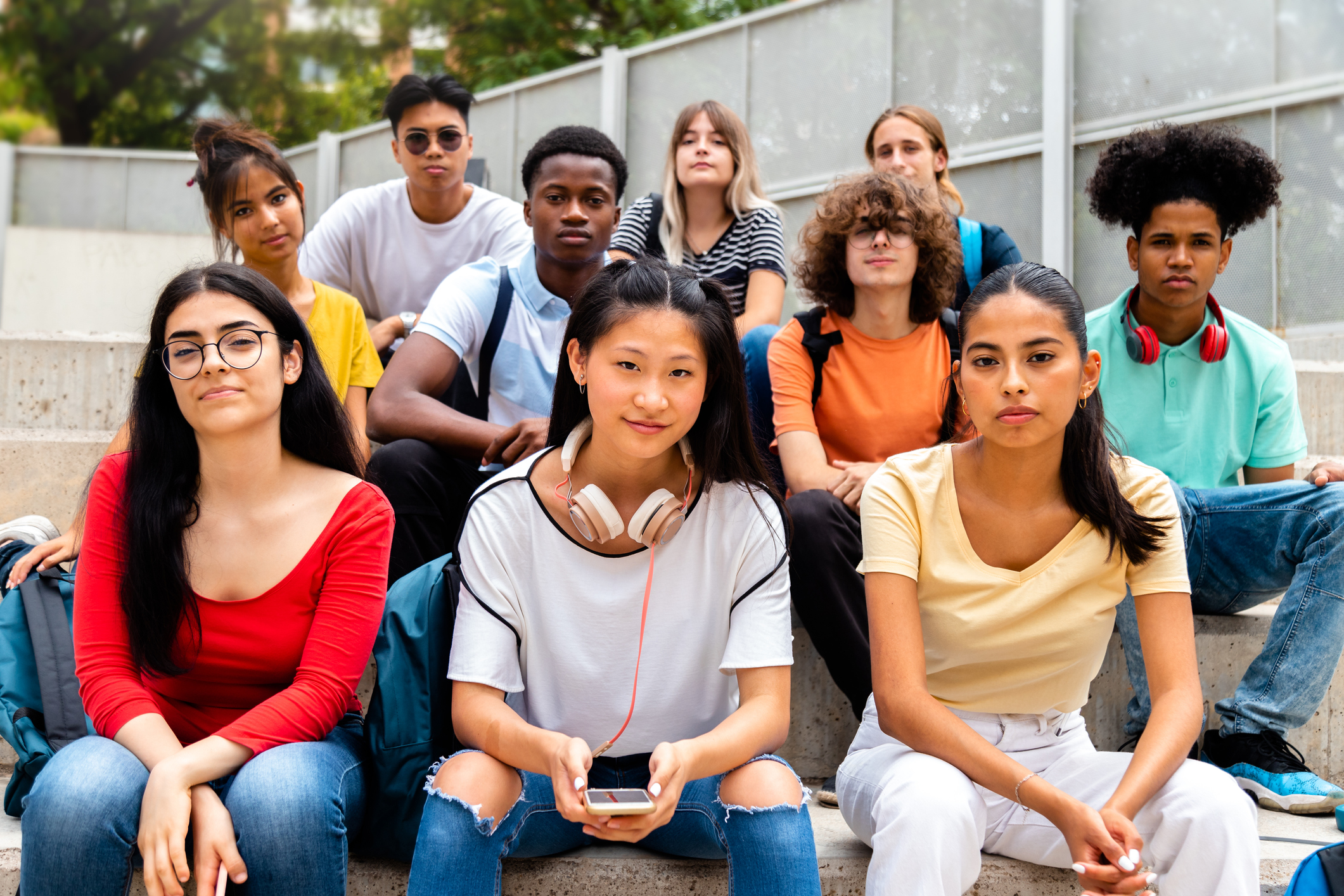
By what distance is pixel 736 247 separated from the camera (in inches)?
151

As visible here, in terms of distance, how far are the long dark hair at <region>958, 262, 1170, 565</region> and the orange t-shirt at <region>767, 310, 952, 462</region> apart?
75 cm

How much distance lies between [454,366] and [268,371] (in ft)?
3.40

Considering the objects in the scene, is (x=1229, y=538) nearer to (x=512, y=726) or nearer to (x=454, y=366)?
(x=512, y=726)

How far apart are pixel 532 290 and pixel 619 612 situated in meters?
1.52

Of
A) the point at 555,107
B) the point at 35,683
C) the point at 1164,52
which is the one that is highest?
the point at 555,107

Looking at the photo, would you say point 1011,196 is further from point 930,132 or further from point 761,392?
point 761,392

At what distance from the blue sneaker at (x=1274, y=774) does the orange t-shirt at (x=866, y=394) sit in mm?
1000

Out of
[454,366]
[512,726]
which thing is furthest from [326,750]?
[454,366]

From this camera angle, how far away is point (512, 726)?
1.82m

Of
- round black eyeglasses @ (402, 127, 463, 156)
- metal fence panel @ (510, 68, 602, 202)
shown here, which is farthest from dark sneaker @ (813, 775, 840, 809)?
metal fence panel @ (510, 68, 602, 202)

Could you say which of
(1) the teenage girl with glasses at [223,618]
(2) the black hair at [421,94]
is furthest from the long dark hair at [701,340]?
(2) the black hair at [421,94]

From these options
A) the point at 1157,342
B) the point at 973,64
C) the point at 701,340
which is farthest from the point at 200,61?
the point at 701,340

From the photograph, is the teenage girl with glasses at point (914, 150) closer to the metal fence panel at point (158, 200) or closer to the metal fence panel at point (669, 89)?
the metal fence panel at point (669, 89)

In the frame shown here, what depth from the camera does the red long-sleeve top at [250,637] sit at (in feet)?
6.43
